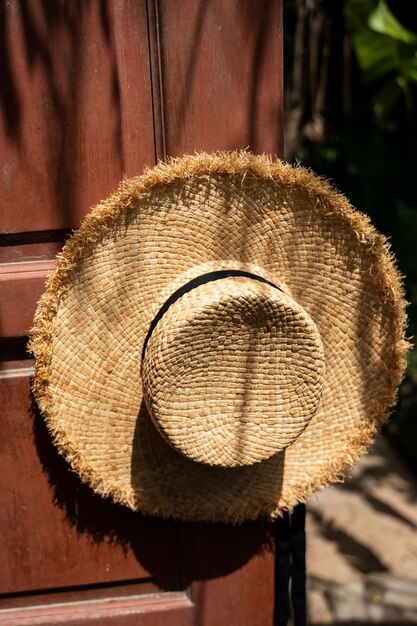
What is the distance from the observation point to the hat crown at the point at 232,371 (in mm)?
1388

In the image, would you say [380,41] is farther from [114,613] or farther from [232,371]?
[114,613]

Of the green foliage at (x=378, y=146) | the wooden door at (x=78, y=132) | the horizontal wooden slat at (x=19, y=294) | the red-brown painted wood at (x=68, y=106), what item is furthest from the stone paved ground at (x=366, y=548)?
the red-brown painted wood at (x=68, y=106)

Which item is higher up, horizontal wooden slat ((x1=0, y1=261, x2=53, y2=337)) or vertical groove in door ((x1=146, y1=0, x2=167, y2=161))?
vertical groove in door ((x1=146, y1=0, x2=167, y2=161))

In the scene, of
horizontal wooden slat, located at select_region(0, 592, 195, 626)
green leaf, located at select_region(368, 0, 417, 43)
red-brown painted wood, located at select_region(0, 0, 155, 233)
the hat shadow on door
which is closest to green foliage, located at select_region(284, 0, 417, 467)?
green leaf, located at select_region(368, 0, 417, 43)

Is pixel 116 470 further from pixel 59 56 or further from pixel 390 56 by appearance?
pixel 390 56

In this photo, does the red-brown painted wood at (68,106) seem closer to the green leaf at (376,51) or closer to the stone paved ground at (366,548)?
the stone paved ground at (366,548)

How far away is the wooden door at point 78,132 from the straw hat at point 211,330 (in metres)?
0.16

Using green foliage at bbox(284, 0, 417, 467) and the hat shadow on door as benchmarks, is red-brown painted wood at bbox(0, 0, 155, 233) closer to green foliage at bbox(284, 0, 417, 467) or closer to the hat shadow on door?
the hat shadow on door

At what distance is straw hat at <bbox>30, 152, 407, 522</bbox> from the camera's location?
4.70 feet

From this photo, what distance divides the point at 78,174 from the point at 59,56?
258 mm

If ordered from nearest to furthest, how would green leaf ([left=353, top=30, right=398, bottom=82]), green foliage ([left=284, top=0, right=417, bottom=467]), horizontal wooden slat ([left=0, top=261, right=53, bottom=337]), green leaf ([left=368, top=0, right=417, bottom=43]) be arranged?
horizontal wooden slat ([left=0, top=261, right=53, bottom=337]) → green leaf ([left=368, top=0, right=417, bottom=43]) → green leaf ([left=353, top=30, right=398, bottom=82]) → green foliage ([left=284, top=0, right=417, bottom=467])

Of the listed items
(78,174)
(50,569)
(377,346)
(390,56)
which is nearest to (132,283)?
(78,174)

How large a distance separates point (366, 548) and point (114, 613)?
5.85 feet

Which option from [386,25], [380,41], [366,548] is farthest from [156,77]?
[366,548]
